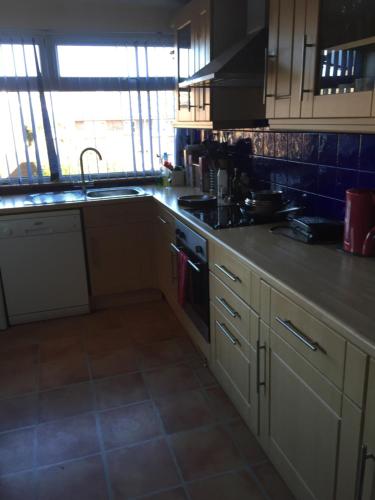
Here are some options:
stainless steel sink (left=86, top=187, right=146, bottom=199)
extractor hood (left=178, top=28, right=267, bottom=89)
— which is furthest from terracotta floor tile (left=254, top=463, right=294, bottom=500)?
stainless steel sink (left=86, top=187, right=146, bottom=199)

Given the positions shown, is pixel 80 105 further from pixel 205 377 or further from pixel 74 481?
pixel 74 481

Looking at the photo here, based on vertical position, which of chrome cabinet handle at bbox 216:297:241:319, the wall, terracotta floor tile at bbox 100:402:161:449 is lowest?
terracotta floor tile at bbox 100:402:161:449

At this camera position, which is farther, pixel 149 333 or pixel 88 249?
pixel 88 249

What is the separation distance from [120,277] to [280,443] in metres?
2.03

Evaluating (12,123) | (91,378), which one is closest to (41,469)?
(91,378)

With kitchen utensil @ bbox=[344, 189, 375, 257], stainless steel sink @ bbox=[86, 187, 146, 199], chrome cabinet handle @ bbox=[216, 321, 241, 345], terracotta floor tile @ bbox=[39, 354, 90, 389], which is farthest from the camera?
stainless steel sink @ bbox=[86, 187, 146, 199]

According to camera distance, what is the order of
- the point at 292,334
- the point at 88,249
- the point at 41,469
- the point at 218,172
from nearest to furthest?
the point at 292,334 → the point at 41,469 → the point at 218,172 → the point at 88,249

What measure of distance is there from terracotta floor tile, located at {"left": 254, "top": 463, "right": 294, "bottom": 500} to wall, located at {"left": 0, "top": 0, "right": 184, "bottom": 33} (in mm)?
3234

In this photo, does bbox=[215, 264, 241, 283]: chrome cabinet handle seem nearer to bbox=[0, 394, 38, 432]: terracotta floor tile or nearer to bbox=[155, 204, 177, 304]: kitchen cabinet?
bbox=[155, 204, 177, 304]: kitchen cabinet

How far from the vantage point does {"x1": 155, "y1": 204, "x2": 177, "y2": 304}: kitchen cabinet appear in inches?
113

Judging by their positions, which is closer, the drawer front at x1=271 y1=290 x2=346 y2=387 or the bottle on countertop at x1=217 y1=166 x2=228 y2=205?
the drawer front at x1=271 y1=290 x2=346 y2=387

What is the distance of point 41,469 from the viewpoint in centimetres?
183

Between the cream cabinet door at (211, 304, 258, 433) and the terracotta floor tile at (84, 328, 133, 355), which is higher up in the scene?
the cream cabinet door at (211, 304, 258, 433)

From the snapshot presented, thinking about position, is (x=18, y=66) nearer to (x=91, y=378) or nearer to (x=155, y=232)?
(x=155, y=232)
